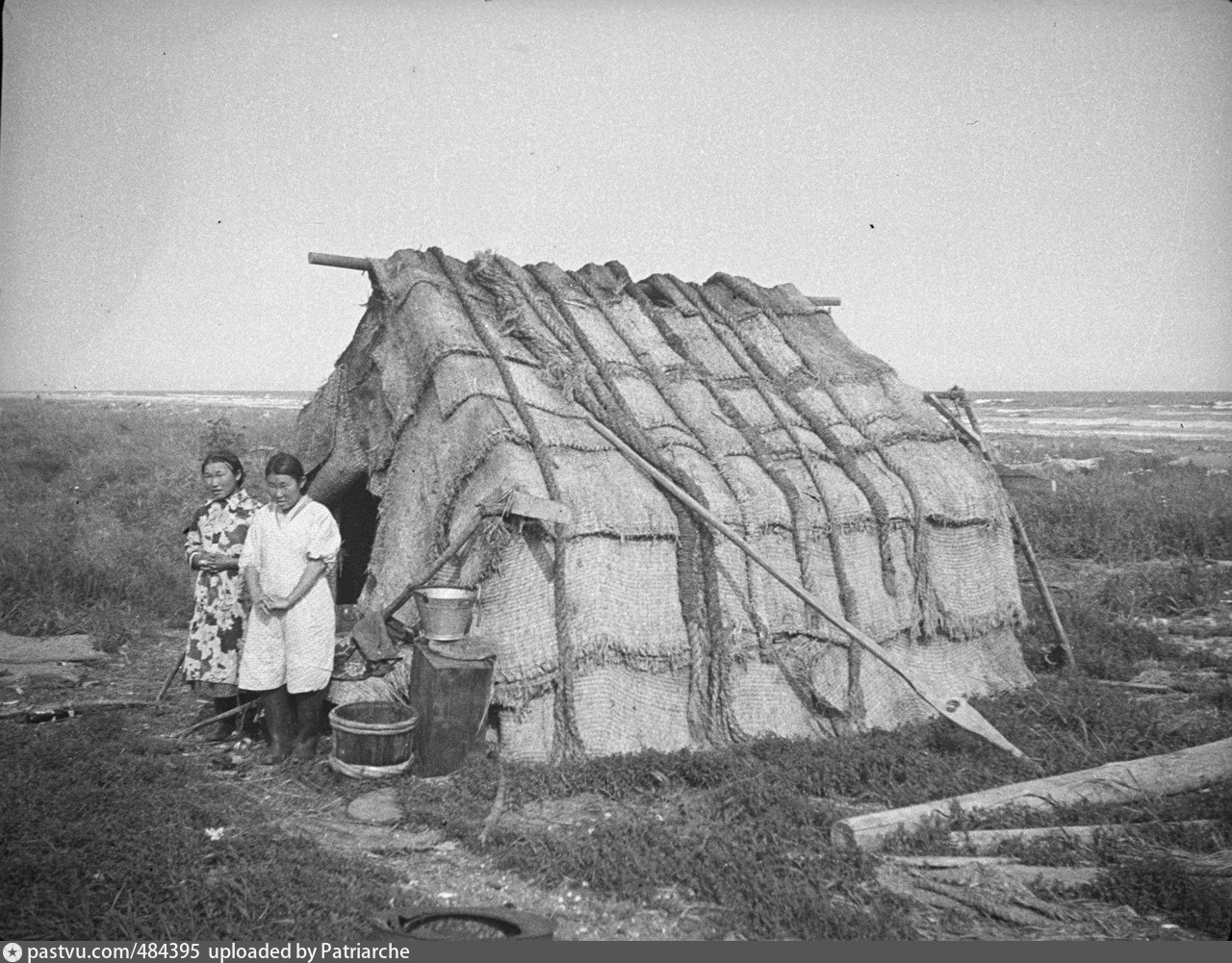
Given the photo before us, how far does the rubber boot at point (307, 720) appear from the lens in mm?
5707

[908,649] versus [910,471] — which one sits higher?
[910,471]

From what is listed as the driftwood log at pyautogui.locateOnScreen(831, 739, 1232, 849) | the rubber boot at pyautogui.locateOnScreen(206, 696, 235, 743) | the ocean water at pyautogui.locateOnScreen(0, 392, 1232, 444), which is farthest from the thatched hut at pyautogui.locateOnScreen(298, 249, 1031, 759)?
the ocean water at pyautogui.locateOnScreen(0, 392, 1232, 444)

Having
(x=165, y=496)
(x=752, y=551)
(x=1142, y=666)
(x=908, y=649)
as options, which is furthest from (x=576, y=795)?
(x=165, y=496)

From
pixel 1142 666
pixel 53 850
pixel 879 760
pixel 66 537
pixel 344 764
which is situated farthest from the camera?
pixel 66 537

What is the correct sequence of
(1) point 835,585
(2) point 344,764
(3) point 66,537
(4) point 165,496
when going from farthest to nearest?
(4) point 165,496 → (3) point 66,537 → (1) point 835,585 → (2) point 344,764

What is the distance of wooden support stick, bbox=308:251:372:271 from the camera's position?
7383 millimetres

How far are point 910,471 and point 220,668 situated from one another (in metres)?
5.32

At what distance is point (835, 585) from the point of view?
6.80m

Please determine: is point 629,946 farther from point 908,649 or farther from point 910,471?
point 910,471

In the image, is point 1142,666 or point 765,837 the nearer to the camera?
point 765,837

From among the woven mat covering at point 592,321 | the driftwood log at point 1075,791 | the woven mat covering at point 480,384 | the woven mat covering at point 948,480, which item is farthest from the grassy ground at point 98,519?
the driftwood log at point 1075,791

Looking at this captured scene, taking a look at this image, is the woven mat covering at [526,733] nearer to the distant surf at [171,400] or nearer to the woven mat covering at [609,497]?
the woven mat covering at [609,497]

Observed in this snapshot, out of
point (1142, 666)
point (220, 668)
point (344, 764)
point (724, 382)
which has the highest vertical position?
point (724, 382)

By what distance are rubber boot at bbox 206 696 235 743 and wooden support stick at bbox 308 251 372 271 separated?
3.42m
